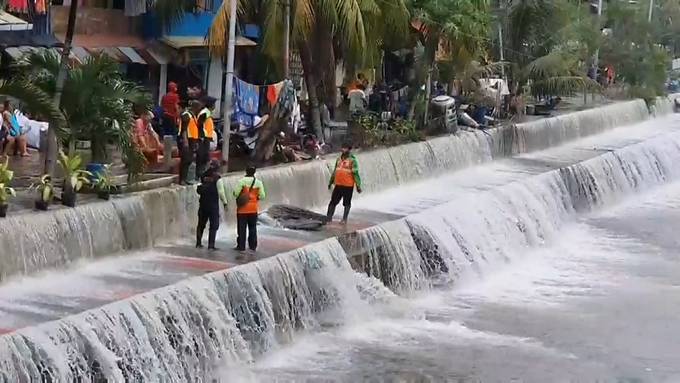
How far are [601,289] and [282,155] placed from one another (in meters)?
6.26

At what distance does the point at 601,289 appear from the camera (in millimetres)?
21484

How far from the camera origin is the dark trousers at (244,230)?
17.0 metres

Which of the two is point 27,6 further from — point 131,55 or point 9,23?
point 131,55

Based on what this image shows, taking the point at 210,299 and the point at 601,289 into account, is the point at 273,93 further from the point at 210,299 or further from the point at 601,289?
the point at 210,299

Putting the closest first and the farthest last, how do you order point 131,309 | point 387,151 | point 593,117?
point 131,309 → point 387,151 → point 593,117

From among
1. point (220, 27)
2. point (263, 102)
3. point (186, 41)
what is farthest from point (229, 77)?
point (186, 41)

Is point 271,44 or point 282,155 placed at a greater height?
point 271,44

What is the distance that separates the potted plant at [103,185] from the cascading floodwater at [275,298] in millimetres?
2566

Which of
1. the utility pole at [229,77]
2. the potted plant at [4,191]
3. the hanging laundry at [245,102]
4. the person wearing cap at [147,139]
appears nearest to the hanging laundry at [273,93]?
the hanging laundry at [245,102]

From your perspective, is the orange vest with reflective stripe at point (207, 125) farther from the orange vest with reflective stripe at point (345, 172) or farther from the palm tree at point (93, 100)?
the orange vest with reflective stripe at point (345, 172)

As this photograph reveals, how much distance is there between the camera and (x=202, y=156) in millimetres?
19531

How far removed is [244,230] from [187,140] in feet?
8.84

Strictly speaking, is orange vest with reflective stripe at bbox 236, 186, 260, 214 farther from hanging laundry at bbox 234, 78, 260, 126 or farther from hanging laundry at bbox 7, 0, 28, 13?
hanging laundry at bbox 234, 78, 260, 126

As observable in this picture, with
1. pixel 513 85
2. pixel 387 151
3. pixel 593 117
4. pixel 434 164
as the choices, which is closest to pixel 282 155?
pixel 387 151
